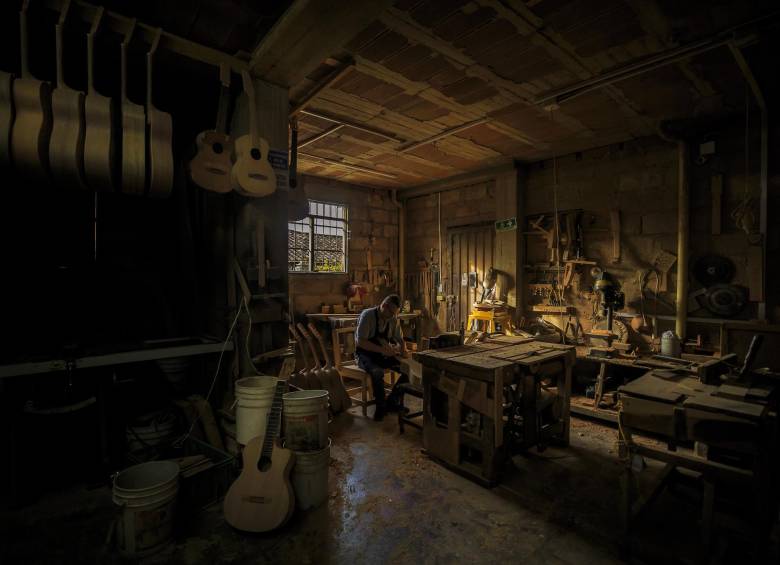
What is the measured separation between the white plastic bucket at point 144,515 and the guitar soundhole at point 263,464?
0.50 metres

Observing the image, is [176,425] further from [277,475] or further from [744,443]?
[744,443]

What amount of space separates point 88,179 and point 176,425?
1940mm

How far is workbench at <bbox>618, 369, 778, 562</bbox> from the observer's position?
6.44ft

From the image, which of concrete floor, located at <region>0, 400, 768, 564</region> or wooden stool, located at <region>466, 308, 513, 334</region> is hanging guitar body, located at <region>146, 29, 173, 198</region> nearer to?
concrete floor, located at <region>0, 400, 768, 564</region>

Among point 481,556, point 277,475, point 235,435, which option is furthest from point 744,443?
point 235,435

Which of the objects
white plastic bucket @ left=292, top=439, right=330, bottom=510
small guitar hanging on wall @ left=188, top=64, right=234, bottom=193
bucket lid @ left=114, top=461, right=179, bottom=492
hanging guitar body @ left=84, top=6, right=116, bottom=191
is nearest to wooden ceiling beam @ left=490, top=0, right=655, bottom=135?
small guitar hanging on wall @ left=188, top=64, right=234, bottom=193

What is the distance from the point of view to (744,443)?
1.92 m

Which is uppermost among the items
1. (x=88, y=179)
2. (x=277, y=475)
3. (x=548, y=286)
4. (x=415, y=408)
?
(x=88, y=179)

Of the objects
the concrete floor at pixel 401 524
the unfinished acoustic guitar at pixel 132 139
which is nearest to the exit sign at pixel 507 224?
the concrete floor at pixel 401 524

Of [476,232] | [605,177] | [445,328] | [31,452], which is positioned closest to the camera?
[31,452]

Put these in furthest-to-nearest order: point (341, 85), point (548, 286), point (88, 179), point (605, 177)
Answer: point (548, 286)
point (605, 177)
point (341, 85)
point (88, 179)

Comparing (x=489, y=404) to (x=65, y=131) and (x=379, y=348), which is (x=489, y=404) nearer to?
(x=379, y=348)

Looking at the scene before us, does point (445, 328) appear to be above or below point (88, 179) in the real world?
below

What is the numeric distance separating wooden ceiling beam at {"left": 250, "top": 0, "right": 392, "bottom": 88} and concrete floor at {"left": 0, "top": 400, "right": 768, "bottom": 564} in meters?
3.29
